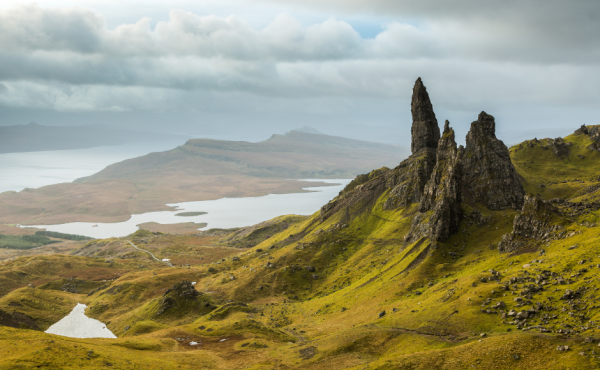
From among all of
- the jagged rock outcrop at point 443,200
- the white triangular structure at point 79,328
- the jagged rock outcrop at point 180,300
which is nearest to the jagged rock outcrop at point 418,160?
the jagged rock outcrop at point 443,200

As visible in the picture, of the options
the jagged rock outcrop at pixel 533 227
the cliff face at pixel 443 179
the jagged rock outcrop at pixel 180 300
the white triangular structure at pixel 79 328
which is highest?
the cliff face at pixel 443 179

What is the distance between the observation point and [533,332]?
196ft

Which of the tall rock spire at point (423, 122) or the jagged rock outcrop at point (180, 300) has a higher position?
the tall rock spire at point (423, 122)

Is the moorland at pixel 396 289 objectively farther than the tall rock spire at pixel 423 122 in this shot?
No

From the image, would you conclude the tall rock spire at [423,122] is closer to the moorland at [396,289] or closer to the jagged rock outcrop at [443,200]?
the moorland at [396,289]

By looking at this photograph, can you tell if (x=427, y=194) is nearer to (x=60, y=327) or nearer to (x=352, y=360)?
(x=352, y=360)

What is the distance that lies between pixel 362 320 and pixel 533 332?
1573 inches

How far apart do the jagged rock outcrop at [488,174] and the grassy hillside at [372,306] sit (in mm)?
6999

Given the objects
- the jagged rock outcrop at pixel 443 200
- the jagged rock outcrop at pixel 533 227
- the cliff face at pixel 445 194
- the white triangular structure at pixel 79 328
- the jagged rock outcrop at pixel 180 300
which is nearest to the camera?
the jagged rock outcrop at pixel 533 227

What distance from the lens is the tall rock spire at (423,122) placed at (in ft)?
620

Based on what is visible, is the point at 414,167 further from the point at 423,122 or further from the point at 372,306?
the point at 372,306

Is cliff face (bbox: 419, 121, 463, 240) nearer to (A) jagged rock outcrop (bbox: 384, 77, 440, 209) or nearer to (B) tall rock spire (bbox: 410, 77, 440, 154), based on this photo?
(A) jagged rock outcrop (bbox: 384, 77, 440, 209)

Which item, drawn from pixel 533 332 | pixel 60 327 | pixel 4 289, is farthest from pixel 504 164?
pixel 4 289

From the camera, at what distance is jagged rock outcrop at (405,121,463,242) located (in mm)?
115438
